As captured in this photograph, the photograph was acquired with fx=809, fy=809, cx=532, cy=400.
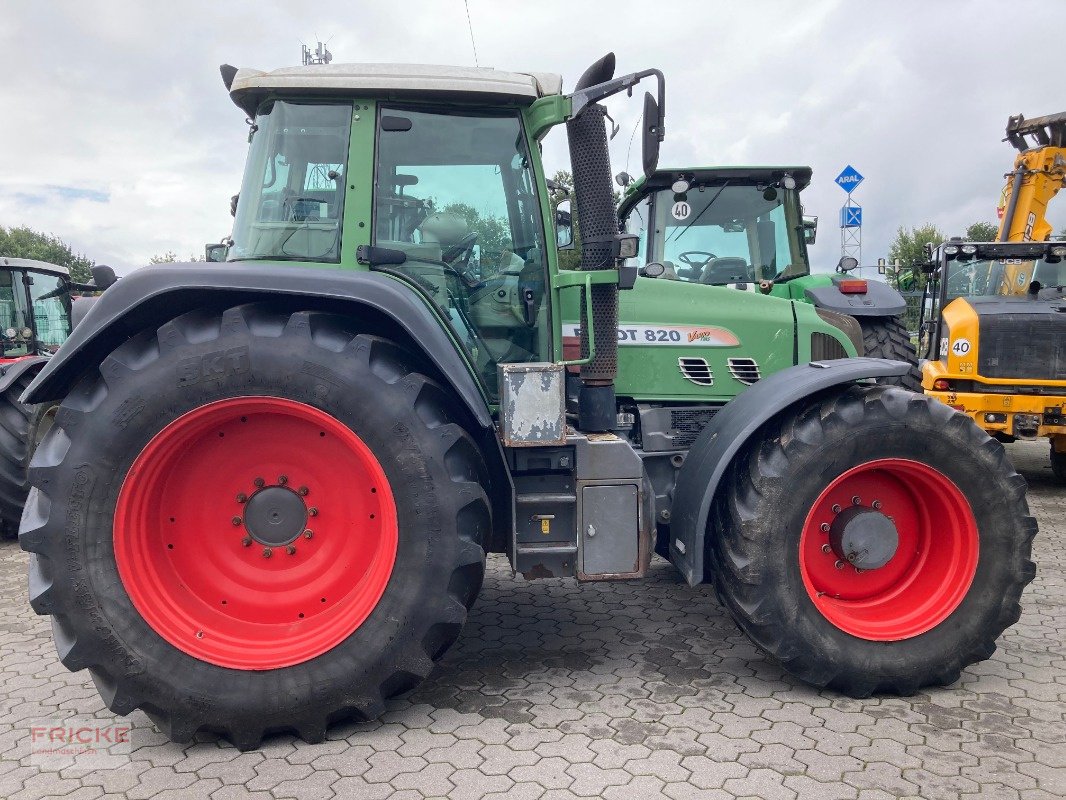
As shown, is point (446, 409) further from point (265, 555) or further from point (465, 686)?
point (465, 686)

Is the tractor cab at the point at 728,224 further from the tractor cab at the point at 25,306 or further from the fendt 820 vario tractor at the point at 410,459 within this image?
the tractor cab at the point at 25,306

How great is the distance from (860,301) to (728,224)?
1.31 metres

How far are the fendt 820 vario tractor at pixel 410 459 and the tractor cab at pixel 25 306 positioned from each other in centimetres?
609

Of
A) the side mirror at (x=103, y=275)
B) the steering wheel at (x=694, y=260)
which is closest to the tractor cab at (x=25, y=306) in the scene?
the side mirror at (x=103, y=275)

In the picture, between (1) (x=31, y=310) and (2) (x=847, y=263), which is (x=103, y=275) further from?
(2) (x=847, y=263)

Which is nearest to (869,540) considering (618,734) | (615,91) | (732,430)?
(732,430)

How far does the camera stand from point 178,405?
2.82m

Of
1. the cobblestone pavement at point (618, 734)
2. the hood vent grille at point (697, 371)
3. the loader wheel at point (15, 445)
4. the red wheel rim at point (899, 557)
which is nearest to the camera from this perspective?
the cobblestone pavement at point (618, 734)

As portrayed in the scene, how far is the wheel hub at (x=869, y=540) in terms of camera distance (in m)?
3.27

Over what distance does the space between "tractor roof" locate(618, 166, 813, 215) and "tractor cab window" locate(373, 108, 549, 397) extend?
3.79 meters

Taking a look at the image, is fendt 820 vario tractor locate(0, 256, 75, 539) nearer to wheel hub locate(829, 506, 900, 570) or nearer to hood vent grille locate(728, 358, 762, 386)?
hood vent grille locate(728, 358, 762, 386)

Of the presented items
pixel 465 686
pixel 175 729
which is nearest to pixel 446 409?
pixel 465 686

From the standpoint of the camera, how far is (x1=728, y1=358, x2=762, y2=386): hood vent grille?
4062 mm

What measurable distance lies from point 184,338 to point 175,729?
1363 millimetres
